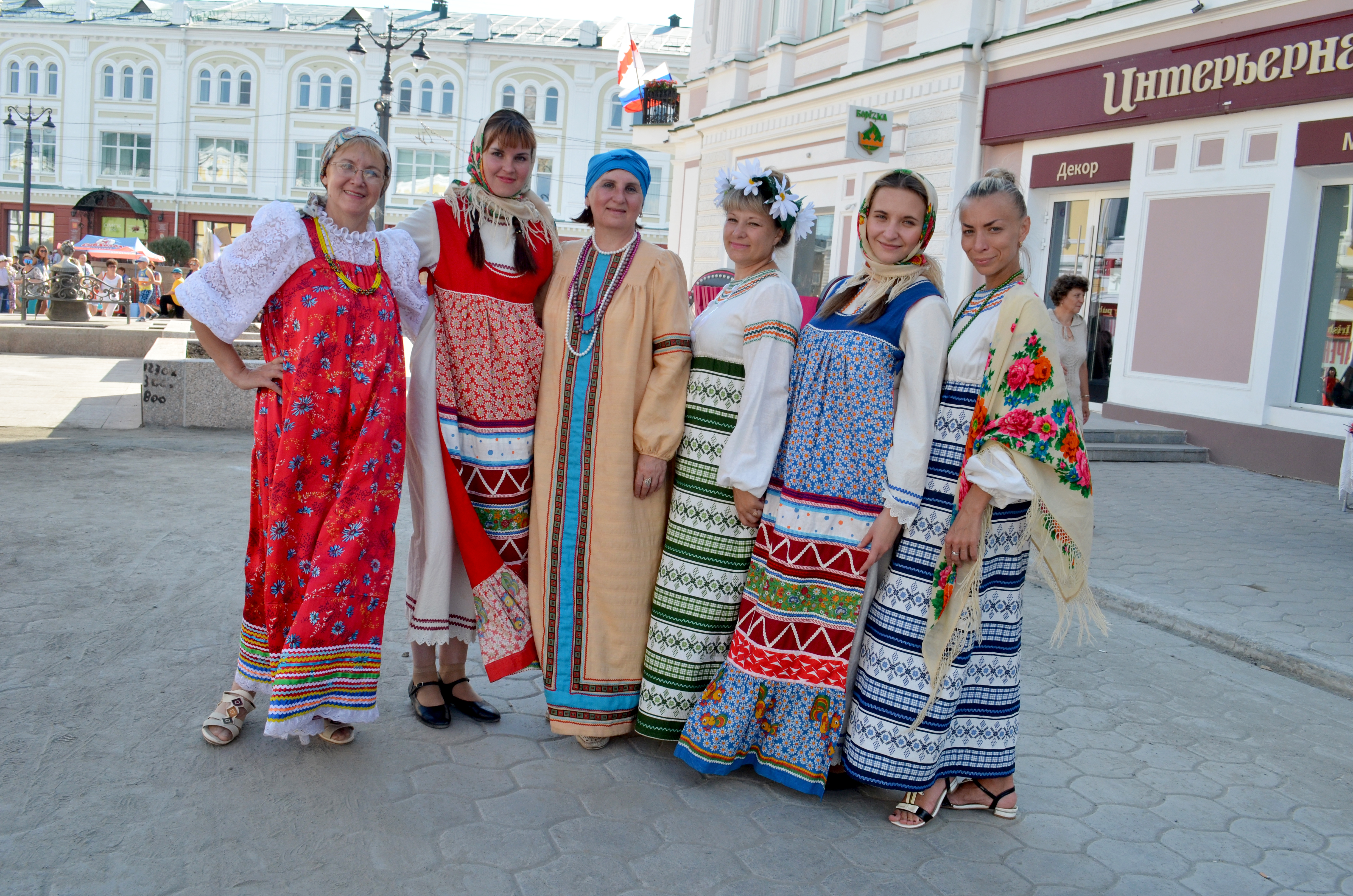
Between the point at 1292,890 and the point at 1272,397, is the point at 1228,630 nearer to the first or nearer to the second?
the point at 1292,890

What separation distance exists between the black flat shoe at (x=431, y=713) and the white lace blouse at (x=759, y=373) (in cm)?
122

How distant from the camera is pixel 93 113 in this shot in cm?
4000

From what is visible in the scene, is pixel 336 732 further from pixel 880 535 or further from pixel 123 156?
pixel 123 156

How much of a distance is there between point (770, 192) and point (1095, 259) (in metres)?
9.88

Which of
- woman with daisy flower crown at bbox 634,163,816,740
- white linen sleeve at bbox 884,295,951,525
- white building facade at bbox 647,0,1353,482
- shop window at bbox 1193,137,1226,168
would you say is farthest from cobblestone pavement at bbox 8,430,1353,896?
shop window at bbox 1193,137,1226,168

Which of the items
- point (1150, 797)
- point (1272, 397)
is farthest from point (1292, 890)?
point (1272, 397)

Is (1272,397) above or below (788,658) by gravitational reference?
above

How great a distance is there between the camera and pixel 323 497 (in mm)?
2994

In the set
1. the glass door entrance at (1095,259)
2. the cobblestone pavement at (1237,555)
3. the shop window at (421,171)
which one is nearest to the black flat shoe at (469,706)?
the cobblestone pavement at (1237,555)

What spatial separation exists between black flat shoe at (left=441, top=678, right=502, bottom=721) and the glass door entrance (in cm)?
970

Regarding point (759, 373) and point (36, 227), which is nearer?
point (759, 373)

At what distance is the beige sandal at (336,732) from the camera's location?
3057mm

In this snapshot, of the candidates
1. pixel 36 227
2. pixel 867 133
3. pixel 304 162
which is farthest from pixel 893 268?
pixel 36 227

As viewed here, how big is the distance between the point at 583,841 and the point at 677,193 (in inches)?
731
